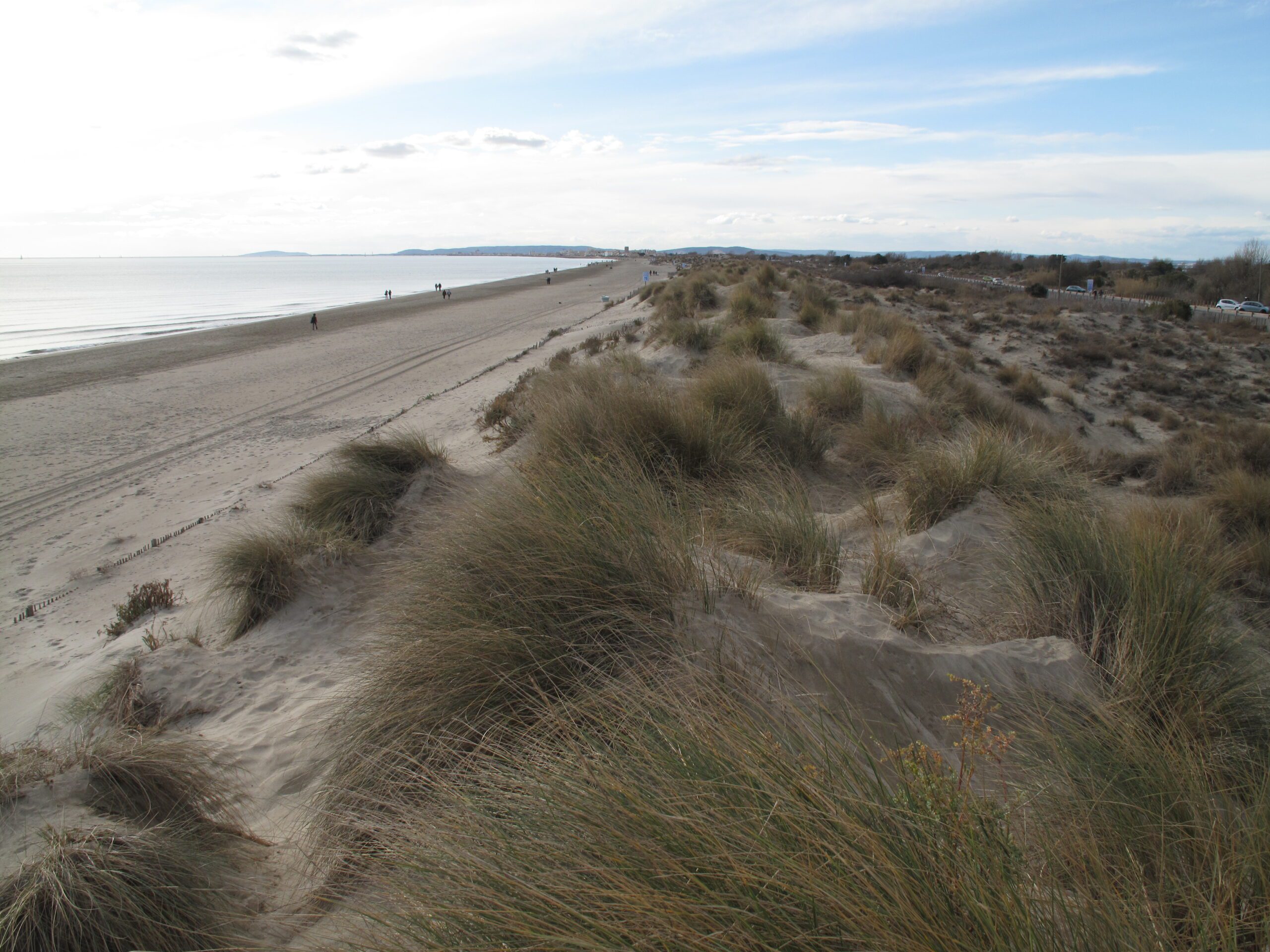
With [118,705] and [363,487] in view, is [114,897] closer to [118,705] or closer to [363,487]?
[118,705]

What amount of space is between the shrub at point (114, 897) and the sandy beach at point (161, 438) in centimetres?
280

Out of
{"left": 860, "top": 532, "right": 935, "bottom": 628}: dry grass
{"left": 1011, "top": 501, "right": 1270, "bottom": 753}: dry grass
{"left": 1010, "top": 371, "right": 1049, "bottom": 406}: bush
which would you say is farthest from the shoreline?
{"left": 1010, "top": 371, "right": 1049, "bottom": 406}: bush

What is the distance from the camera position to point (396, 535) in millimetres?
6617

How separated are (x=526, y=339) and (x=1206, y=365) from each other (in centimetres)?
2145

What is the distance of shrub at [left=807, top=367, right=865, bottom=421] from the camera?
9.40 metres

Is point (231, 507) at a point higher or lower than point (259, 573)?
lower

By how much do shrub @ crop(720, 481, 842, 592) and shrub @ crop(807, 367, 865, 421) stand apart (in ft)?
14.4

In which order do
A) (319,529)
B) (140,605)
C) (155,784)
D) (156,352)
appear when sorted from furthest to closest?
1. (156,352)
2. (319,529)
3. (140,605)
4. (155,784)

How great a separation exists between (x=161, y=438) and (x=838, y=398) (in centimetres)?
1264

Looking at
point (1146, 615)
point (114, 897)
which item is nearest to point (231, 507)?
point (114, 897)

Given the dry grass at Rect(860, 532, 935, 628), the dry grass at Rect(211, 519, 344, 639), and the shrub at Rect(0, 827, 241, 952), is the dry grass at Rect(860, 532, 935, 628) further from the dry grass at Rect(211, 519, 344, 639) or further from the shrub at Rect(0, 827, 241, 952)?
the dry grass at Rect(211, 519, 344, 639)

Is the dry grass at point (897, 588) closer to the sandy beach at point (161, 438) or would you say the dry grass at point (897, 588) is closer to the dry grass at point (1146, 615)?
the dry grass at point (1146, 615)

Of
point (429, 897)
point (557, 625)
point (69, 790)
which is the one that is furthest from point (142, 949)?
point (557, 625)

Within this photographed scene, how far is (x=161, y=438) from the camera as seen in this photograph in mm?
13727
